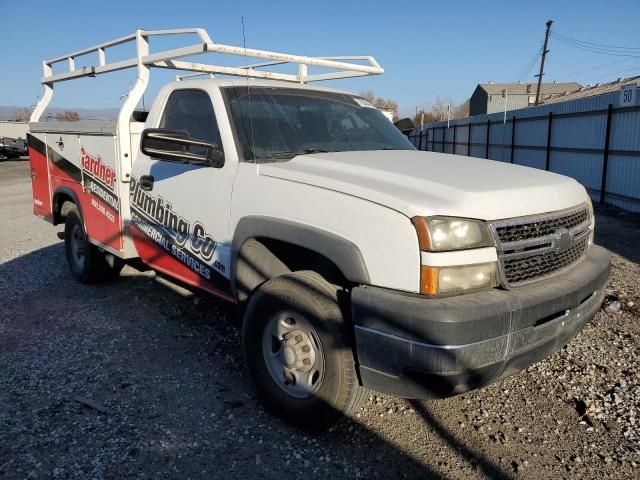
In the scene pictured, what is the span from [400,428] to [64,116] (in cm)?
612

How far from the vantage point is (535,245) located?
273cm

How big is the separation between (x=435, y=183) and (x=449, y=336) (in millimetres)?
818

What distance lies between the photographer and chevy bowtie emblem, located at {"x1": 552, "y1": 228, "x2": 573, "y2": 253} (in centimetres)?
284

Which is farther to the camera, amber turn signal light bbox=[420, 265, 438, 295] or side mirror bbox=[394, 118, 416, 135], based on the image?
side mirror bbox=[394, 118, 416, 135]

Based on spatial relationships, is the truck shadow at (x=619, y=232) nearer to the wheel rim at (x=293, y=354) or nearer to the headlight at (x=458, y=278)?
the headlight at (x=458, y=278)

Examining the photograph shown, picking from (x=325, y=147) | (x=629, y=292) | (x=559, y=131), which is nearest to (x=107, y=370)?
(x=325, y=147)

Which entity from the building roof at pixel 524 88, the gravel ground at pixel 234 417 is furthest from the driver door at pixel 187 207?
the building roof at pixel 524 88

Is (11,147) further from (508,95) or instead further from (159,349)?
(508,95)

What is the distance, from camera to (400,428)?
3158 millimetres

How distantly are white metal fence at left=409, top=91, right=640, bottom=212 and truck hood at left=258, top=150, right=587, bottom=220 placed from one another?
977cm

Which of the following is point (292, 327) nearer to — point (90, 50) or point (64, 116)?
point (90, 50)

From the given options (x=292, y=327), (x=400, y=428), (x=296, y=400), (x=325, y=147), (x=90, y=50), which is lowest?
(x=400, y=428)

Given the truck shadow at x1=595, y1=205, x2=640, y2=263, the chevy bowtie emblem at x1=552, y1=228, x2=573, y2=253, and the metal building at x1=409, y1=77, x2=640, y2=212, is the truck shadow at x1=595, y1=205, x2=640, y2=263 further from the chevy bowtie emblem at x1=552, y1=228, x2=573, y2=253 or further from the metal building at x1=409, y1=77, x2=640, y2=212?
the chevy bowtie emblem at x1=552, y1=228, x2=573, y2=253

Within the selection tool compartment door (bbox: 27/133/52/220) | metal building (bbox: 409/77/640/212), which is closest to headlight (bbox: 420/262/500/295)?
tool compartment door (bbox: 27/133/52/220)
